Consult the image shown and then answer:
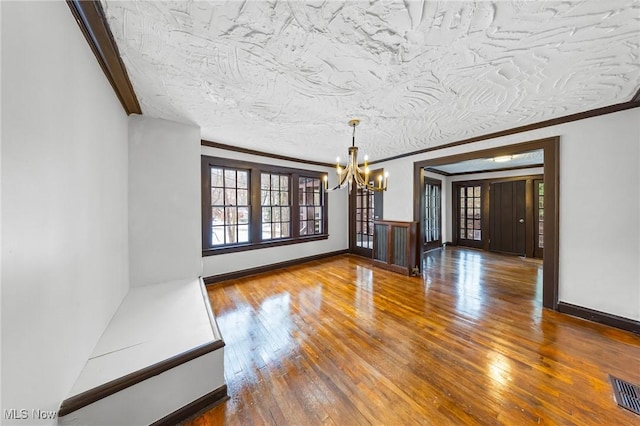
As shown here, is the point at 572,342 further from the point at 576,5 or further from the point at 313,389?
the point at 576,5

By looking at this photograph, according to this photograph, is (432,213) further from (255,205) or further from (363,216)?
(255,205)

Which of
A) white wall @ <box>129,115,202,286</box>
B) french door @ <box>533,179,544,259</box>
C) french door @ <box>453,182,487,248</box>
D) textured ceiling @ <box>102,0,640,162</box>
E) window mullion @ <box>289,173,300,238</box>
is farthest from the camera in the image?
french door @ <box>453,182,487,248</box>

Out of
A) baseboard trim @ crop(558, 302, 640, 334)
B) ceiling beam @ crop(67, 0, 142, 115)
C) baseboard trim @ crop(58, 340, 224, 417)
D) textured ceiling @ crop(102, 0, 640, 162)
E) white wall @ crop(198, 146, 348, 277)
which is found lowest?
baseboard trim @ crop(558, 302, 640, 334)

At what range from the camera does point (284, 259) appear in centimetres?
493

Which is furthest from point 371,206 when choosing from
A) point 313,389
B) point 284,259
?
point 313,389

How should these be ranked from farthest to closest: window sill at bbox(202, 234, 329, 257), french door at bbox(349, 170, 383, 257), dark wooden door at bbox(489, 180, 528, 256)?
1. dark wooden door at bbox(489, 180, 528, 256)
2. french door at bbox(349, 170, 383, 257)
3. window sill at bbox(202, 234, 329, 257)

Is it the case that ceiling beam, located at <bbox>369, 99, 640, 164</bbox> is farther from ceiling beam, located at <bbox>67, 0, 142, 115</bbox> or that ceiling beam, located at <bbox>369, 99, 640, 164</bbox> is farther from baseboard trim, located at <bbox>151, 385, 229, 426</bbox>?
baseboard trim, located at <bbox>151, 385, 229, 426</bbox>

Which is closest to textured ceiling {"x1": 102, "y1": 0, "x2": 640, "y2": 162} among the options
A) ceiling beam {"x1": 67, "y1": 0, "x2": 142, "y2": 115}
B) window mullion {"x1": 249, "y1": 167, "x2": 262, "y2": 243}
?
ceiling beam {"x1": 67, "y1": 0, "x2": 142, "y2": 115}

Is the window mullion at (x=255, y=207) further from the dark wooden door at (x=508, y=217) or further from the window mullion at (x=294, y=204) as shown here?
the dark wooden door at (x=508, y=217)

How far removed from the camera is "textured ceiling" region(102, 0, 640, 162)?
124cm

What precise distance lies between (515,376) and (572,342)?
1.05 metres

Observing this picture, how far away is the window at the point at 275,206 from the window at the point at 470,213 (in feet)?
18.7

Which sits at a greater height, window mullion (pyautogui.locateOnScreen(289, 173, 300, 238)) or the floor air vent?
window mullion (pyautogui.locateOnScreen(289, 173, 300, 238))

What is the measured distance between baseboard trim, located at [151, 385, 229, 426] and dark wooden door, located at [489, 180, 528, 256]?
7449 mm
